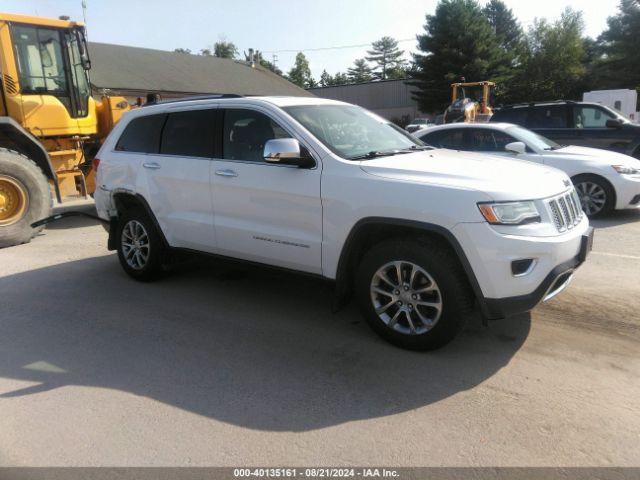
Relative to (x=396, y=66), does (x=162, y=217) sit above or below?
below

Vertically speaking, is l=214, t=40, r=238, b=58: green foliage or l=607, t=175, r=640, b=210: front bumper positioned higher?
l=214, t=40, r=238, b=58: green foliage

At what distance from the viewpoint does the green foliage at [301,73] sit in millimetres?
99625

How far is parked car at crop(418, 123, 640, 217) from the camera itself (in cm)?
805

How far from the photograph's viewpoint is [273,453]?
280 cm

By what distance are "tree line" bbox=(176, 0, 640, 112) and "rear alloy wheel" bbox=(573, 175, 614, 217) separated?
40.3 meters

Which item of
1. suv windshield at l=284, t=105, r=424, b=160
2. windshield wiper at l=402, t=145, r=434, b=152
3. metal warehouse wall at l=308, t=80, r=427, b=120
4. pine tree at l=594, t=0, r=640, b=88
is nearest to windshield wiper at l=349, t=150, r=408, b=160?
suv windshield at l=284, t=105, r=424, b=160

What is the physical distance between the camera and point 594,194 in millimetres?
8289

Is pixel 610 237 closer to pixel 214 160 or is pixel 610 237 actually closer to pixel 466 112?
pixel 214 160

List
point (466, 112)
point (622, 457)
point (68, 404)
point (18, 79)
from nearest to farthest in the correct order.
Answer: point (622, 457) < point (68, 404) < point (18, 79) < point (466, 112)

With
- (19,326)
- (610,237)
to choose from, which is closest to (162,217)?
(19,326)

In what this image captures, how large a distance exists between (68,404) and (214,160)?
2406 millimetres

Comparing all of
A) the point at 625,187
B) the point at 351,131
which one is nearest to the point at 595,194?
the point at 625,187

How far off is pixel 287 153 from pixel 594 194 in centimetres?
633

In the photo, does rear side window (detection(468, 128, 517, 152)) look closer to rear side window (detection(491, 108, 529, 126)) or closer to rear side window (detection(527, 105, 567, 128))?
rear side window (detection(491, 108, 529, 126))
